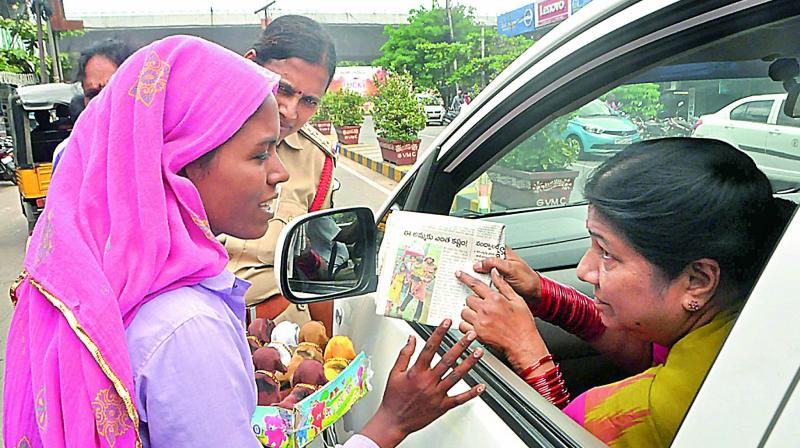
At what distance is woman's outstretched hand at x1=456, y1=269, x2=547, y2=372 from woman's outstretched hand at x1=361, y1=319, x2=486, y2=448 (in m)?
0.04

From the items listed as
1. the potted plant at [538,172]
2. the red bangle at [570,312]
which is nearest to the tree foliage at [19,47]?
the potted plant at [538,172]

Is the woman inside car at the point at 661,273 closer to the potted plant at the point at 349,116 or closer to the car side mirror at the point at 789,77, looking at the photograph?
the car side mirror at the point at 789,77

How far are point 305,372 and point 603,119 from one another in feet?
3.36

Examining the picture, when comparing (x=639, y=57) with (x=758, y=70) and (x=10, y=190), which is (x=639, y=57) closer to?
(x=758, y=70)

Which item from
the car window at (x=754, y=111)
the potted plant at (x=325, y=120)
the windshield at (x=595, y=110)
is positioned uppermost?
the windshield at (x=595, y=110)

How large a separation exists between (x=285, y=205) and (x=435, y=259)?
135 centimetres

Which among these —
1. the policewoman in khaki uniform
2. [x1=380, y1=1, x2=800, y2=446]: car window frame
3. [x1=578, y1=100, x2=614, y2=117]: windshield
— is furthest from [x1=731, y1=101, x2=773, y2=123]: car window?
the policewoman in khaki uniform

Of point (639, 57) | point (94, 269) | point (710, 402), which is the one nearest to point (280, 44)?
point (639, 57)

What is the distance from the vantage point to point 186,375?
951 millimetres

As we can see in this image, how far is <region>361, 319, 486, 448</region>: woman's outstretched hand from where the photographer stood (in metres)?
1.20

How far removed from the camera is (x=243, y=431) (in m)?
1.00

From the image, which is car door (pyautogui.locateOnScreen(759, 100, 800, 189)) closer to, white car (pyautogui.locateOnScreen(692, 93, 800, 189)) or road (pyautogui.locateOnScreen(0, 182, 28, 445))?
white car (pyautogui.locateOnScreen(692, 93, 800, 189))

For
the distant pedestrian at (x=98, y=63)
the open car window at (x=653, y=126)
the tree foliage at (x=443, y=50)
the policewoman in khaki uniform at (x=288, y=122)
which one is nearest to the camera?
the open car window at (x=653, y=126)

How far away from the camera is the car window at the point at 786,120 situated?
5.26ft
